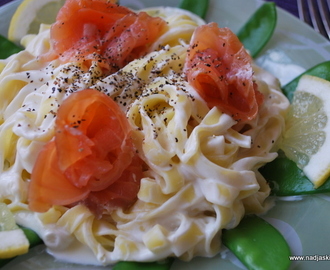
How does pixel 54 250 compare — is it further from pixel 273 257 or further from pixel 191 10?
pixel 191 10

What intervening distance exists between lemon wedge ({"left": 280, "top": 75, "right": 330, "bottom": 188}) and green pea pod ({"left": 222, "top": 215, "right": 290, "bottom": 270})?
0.56 metres

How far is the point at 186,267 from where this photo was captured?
8.50 feet

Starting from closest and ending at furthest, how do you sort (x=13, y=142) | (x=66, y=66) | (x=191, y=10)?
(x=13, y=142) < (x=66, y=66) < (x=191, y=10)

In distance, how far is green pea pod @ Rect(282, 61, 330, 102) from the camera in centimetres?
360

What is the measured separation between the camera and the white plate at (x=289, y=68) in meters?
2.61

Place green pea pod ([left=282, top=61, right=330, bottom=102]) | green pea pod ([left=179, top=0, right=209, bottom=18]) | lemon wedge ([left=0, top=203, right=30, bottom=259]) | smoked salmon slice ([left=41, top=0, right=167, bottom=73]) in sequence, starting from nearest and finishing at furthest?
lemon wedge ([left=0, top=203, right=30, bottom=259]) < smoked salmon slice ([left=41, top=0, right=167, bottom=73]) < green pea pod ([left=282, top=61, right=330, bottom=102]) < green pea pod ([left=179, top=0, right=209, bottom=18])

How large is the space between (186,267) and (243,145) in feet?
3.10

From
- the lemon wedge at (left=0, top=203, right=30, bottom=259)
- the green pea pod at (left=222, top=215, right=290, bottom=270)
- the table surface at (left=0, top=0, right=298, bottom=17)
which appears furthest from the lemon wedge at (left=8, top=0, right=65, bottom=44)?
the table surface at (left=0, top=0, right=298, bottom=17)

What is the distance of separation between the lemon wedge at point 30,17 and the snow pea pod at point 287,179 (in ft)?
8.66

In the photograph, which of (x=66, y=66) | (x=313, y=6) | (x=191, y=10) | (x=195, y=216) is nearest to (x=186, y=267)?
(x=195, y=216)

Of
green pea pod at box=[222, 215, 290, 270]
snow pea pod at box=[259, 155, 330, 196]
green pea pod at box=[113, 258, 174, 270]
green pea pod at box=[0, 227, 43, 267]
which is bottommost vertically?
green pea pod at box=[0, 227, 43, 267]

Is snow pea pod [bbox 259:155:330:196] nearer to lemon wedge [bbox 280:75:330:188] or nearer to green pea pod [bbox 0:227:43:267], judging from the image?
lemon wedge [bbox 280:75:330:188]

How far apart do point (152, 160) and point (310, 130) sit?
4.51ft

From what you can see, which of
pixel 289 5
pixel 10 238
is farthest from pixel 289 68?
pixel 10 238
